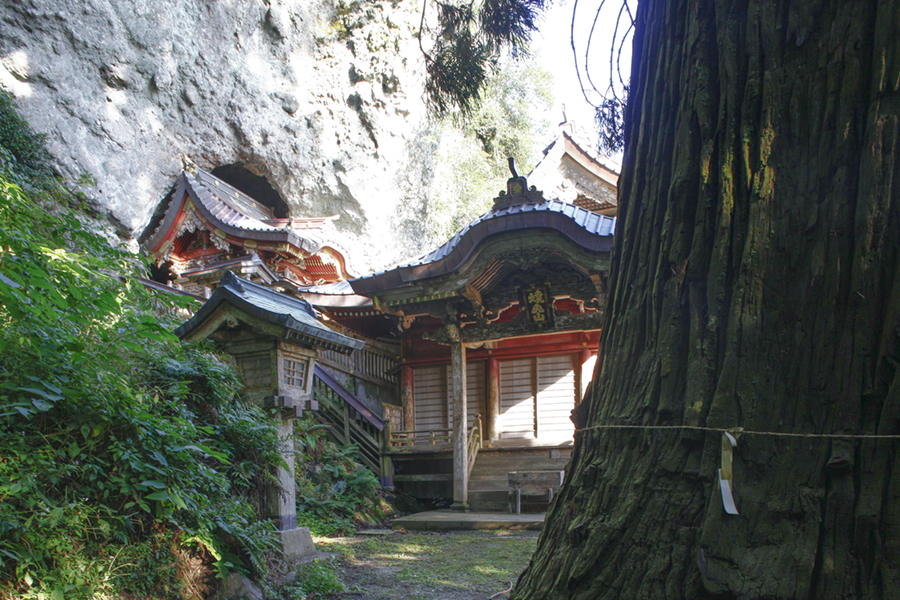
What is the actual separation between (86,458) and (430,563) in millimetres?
3803

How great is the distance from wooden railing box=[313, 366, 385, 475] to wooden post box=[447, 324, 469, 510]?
1.55m

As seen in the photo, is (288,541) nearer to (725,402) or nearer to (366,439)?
(725,402)

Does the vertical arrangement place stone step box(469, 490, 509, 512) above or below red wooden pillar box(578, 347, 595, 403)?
below

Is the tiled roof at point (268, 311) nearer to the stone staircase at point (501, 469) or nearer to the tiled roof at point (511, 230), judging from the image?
the tiled roof at point (511, 230)

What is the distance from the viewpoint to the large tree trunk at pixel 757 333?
147 cm

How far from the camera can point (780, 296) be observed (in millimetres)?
1640

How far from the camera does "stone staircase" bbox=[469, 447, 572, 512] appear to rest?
9789 millimetres

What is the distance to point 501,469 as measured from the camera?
10320mm

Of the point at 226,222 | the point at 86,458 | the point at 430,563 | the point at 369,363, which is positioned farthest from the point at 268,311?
the point at 226,222

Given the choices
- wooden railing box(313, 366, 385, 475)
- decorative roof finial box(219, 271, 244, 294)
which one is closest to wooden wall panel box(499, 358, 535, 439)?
wooden railing box(313, 366, 385, 475)

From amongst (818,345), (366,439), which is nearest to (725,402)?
(818,345)

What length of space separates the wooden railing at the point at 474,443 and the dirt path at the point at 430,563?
2.26m

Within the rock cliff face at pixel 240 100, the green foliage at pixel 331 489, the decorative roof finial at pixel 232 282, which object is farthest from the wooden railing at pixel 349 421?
the rock cliff face at pixel 240 100

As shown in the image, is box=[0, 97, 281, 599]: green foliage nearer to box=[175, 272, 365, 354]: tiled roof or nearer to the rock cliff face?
box=[175, 272, 365, 354]: tiled roof
